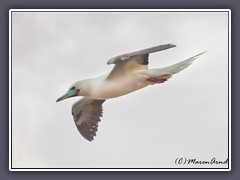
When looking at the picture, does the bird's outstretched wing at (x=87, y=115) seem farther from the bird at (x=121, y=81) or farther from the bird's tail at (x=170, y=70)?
the bird's tail at (x=170, y=70)

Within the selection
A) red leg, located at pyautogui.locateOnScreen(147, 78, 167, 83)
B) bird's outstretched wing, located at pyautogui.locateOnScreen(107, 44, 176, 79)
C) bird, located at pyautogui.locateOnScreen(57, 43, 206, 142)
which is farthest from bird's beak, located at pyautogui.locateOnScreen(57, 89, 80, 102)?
red leg, located at pyautogui.locateOnScreen(147, 78, 167, 83)

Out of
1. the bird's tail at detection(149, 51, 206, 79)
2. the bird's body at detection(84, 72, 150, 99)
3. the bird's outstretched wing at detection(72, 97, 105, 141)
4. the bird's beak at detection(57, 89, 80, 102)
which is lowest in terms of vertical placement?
the bird's outstretched wing at detection(72, 97, 105, 141)

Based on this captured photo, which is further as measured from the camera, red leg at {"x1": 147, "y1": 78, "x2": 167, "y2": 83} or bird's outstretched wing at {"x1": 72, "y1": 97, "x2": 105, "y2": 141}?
bird's outstretched wing at {"x1": 72, "y1": 97, "x2": 105, "y2": 141}

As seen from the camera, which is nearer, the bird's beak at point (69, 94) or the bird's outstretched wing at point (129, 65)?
the bird's outstretched wing at point (129, 65)

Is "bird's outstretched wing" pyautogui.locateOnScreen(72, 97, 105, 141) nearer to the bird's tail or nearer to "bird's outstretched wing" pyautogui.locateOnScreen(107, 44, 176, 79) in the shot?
"bird's outstretched wing" pyautogui.locateOnScreen(107, 44, 176, 79)

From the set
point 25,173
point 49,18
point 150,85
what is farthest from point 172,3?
point 25,173

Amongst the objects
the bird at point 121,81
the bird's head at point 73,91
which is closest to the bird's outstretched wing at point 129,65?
the bird at point 121,81
